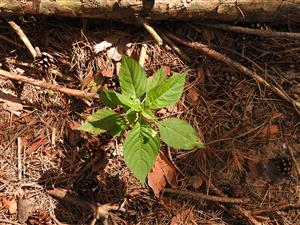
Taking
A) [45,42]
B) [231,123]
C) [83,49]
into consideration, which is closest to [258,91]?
[231,123]

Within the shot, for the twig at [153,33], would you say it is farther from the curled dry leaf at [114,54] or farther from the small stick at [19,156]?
the small stick at [19,156]

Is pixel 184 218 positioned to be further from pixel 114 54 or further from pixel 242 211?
pixel 114 54

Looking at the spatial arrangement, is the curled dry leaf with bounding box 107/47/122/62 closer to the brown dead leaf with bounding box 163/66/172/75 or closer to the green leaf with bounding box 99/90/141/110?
the brown dead leaf with bounding box 163/66/172/75

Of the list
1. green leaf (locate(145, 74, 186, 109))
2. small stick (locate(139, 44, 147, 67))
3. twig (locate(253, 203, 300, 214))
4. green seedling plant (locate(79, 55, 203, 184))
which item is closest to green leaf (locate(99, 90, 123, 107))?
green seedling plant (locate(79, 55, 203, 184))

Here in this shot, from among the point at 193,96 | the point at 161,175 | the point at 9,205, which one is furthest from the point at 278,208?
the point at 9,205

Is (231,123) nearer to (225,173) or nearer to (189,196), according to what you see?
(225,173)

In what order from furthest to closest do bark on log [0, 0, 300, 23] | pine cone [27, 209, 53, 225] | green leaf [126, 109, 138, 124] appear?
pine cone [27, 209, 53, 225]
bark on log [0, 0, 300, 23]
green leaf [126, 109, 138, 124]
